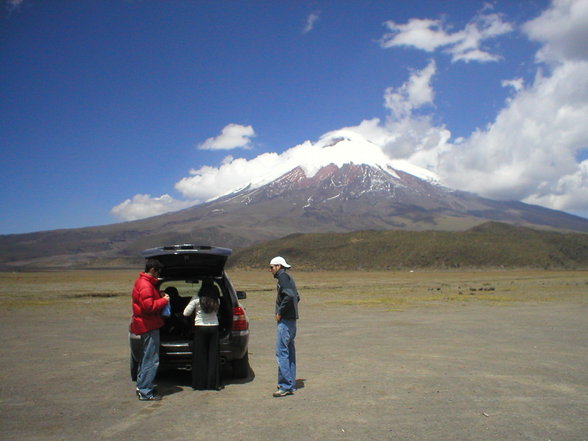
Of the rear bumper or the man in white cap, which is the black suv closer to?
the rear bumper

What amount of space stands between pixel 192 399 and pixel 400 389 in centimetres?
288

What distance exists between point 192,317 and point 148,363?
1.67m

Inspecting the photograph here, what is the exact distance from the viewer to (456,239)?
107688 mm

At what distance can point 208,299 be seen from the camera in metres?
7.52

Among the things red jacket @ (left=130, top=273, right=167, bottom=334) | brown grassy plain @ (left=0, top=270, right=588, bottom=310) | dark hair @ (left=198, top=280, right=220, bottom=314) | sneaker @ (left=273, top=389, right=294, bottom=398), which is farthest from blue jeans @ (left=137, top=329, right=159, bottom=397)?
brown grassy plain @ (left=0, top=270, right=588, bottom=310)

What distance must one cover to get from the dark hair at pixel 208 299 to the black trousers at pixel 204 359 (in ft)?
0.93

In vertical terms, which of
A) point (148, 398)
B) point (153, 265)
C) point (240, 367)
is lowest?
point (148, 398)

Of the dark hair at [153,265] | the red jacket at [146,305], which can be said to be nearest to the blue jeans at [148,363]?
the red jacket at [146,305]

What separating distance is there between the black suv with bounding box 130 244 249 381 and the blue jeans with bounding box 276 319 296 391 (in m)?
0.85

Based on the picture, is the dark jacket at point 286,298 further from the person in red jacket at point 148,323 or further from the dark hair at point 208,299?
the person in red jacket at point 148,323

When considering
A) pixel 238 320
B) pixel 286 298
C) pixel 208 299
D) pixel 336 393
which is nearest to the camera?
pixel 336 393

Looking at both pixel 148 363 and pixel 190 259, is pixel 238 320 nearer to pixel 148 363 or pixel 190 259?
pixel 190 259

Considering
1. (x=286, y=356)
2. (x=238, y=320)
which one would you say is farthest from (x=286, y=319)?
(x=238, y=320)

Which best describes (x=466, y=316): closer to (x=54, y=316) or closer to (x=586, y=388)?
(x=586, y=388)
